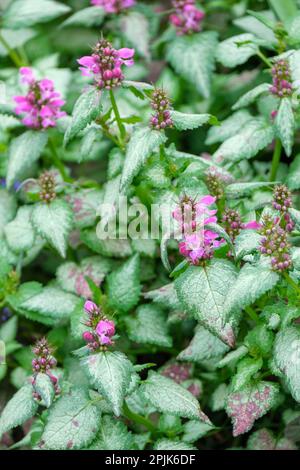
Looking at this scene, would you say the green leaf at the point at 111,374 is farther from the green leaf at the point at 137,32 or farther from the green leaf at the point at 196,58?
the green leaf at the point at 137,32

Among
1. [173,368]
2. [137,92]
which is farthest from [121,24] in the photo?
[173,368]

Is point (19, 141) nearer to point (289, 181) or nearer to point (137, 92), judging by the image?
point (137, 92)

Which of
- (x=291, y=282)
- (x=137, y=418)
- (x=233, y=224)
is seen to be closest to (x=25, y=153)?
(x=233, y=224)

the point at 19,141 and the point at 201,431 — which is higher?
the point at 19,141

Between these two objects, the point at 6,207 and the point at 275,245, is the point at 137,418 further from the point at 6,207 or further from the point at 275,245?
the point at 6,207

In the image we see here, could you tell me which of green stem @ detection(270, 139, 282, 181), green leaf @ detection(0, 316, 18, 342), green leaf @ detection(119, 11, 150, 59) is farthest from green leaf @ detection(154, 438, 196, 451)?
green leaf @ detection(119, 11, 150, 59)

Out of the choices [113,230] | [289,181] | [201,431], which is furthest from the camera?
[113,230]

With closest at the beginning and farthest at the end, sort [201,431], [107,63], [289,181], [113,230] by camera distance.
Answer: [107,63] < [201,431] < [289,181] < [113,230]
